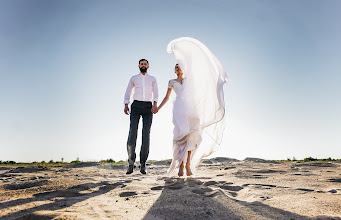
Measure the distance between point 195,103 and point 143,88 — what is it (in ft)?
4.26

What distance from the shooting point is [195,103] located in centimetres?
504

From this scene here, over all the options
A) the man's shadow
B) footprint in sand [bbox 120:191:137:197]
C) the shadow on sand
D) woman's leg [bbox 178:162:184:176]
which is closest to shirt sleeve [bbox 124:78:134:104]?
woman's leg [bbox 178:162:184:176]

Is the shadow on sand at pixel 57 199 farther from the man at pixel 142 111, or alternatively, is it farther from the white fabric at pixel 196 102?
the man at pixel 142 111

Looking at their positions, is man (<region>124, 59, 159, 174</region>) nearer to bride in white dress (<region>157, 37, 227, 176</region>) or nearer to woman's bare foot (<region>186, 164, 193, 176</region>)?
bride in white dress (<region>157, 37, 227, 176</region>)

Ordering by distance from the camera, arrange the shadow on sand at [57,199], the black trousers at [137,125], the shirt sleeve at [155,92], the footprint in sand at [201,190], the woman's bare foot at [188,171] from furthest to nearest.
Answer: the shirt sleeve at [155,92]
the black trousers at [137,125]
the woman's bare foot at [188,171]
the footprint in sand at [201,190]
the shadow on sand at [57,199]

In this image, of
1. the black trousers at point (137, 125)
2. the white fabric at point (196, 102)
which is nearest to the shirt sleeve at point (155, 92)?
the black trousers at point (137, 125)

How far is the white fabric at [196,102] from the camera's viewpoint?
4.91m

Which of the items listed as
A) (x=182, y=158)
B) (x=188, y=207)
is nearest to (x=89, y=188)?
(x=188, y=207)

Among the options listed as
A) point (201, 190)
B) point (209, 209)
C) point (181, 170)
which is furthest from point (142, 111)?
point (209, 209)

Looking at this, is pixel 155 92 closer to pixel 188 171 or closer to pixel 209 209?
pixel 188 171

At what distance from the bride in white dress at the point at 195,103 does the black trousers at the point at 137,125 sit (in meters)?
0.36

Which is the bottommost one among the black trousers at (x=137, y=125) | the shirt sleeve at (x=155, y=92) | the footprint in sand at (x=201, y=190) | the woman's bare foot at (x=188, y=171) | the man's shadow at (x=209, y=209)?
the man's shadow at (x=209, y=209)

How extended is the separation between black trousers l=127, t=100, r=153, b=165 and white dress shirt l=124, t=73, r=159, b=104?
0.48 feet

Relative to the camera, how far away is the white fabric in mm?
4914
